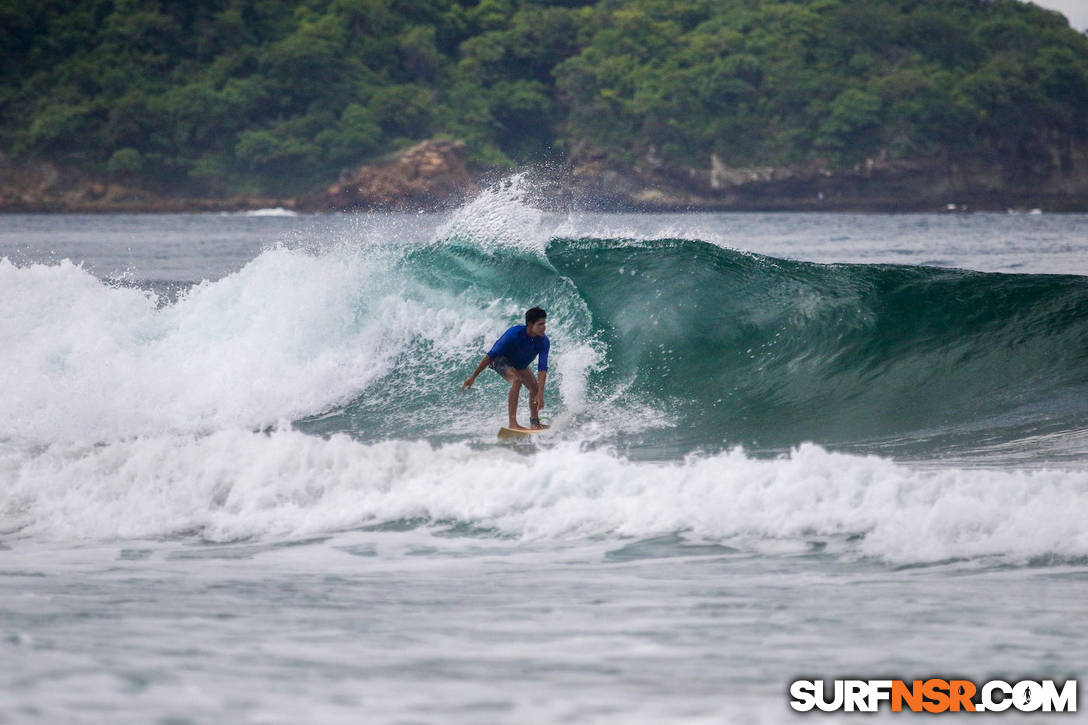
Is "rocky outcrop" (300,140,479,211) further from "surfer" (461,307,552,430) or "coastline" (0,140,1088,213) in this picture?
"surfer" (461,307,552,430)

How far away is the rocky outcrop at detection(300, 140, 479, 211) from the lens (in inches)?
3083

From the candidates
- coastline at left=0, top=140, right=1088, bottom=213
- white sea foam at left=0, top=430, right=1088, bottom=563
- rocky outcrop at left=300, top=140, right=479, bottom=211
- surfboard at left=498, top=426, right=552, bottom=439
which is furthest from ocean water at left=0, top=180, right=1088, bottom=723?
coastline at left=0, top=140, right=1088, bottom=213

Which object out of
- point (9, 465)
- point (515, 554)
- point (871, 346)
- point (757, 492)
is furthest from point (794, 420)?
point (9, 465)

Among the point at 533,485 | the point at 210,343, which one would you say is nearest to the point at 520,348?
the point at 533,485

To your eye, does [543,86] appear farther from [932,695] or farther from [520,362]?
[932,695]

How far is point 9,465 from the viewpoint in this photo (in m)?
9.00

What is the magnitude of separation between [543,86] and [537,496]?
276 feet

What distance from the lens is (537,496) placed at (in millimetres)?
7887

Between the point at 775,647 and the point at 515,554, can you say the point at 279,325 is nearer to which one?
the point at 515,554

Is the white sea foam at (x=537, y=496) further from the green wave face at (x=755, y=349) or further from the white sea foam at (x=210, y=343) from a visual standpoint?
the white sea foam at (x=210, y=343)

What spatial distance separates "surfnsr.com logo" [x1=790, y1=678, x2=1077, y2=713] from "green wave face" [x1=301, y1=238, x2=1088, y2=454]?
5.18m

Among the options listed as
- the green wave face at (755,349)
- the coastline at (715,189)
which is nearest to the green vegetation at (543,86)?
the coastline at (715,189)

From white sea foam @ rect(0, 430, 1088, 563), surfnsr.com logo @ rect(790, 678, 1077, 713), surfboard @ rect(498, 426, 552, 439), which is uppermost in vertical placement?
surfboard @ rect(498, 426, 552, 439)

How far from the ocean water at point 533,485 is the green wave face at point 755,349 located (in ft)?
0.15
